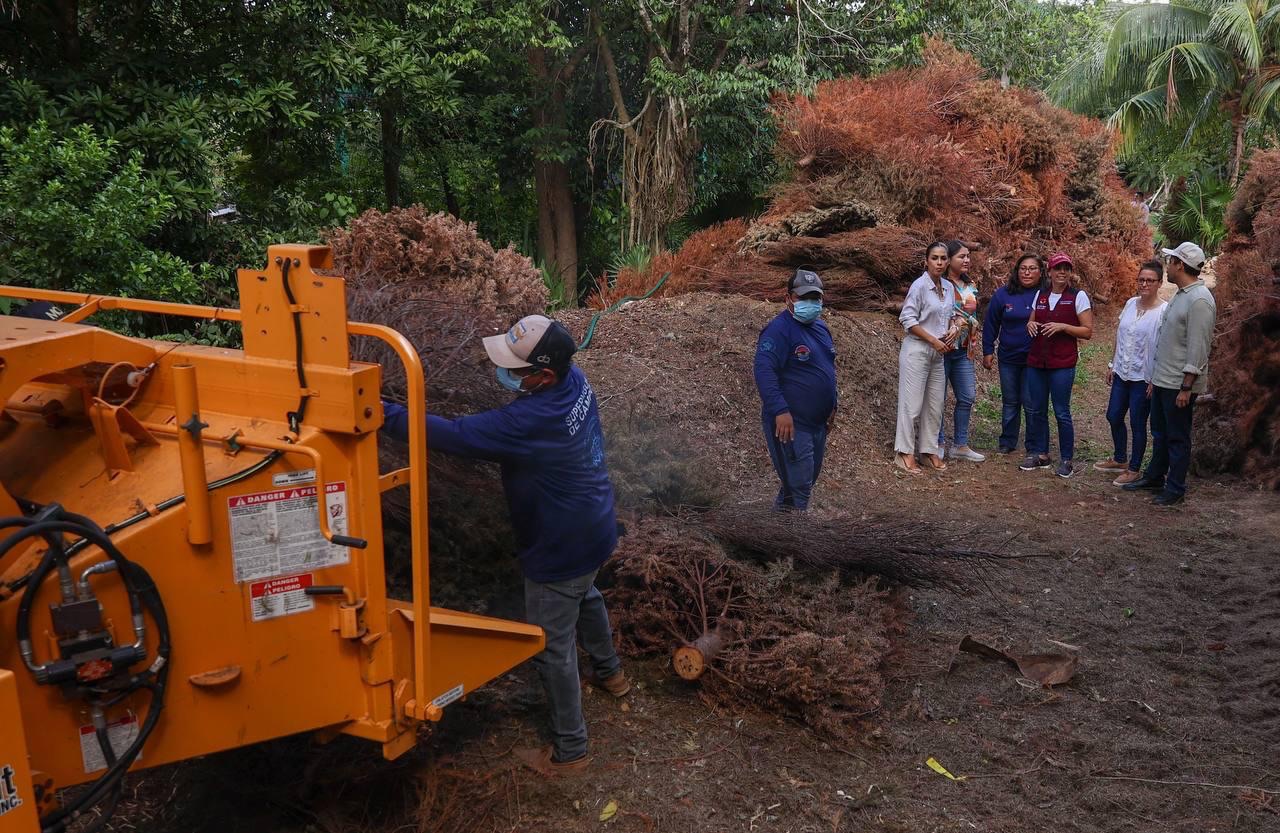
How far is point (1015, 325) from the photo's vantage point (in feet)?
26.6

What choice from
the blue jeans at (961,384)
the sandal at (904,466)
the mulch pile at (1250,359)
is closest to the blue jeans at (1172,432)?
the mulch pile at (1250,359)

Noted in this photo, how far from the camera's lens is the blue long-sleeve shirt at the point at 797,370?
5555 millimetres

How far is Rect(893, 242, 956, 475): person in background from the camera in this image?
25.8 feet

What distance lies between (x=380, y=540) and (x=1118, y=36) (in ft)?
60.9

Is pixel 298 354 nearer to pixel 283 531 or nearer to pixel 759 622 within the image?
pixel 283 531

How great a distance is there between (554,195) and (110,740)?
1371cm

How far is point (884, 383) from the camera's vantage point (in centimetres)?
947

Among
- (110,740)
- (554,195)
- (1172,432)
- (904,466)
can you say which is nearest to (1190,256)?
(1172,432)

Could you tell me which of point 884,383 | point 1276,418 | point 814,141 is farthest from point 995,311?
point 814,141

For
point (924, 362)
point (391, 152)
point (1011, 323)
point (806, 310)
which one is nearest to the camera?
point (806, 310)

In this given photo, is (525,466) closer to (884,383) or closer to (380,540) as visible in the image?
(380,540)

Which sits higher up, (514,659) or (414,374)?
(414,374)

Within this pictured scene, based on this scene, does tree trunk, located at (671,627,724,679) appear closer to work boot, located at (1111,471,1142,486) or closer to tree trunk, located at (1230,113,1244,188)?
work boot, located at (1111,471,1142,486)

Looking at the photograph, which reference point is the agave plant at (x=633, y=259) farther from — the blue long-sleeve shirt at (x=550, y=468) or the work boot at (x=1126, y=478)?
the blue long-sleeve shirt at (x=550, y=468)
